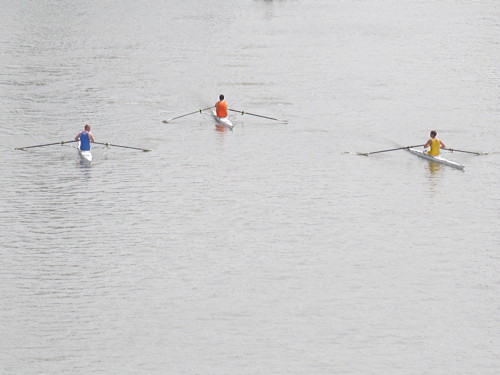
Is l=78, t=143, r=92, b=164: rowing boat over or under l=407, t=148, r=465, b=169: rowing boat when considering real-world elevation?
under

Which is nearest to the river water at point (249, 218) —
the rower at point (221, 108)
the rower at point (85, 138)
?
the rower at point (85, 138)

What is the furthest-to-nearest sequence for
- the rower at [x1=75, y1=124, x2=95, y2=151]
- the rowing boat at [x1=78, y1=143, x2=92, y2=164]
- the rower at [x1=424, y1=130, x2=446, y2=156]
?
the rower at [x1=424, y1=130, x2=446, y2=156] → the rower at [x1=75, y1=124, x2=95, y2=151] → the rowing boat at [x1=78, y1=143, x2=92, y2=164]

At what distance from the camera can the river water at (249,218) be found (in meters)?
29.4

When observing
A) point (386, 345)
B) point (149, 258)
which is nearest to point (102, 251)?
point (149, 258)

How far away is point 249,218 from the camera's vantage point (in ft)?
129

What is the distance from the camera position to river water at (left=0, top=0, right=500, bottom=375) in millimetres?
29422

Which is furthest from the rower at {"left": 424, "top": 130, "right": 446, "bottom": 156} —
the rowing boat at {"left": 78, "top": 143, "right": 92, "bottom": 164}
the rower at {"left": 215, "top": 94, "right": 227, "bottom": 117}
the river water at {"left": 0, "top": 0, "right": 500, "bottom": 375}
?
the rowing boat at {"left": 78, "top": 143, "right": 92, "bottom": 164}

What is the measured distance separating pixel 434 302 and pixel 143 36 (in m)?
57.9

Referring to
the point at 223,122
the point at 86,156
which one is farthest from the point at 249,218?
the point at 223,122

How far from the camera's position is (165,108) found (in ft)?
192

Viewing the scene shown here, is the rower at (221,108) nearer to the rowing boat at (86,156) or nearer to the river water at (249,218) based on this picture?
the river water at (249,218)

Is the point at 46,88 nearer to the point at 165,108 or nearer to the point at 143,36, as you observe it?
the point at 165,108

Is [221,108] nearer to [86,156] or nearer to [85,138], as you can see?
[85,138]

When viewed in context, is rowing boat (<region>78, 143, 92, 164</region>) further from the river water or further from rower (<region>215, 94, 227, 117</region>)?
rower (<region>215, 94, 227, 117</region>)
